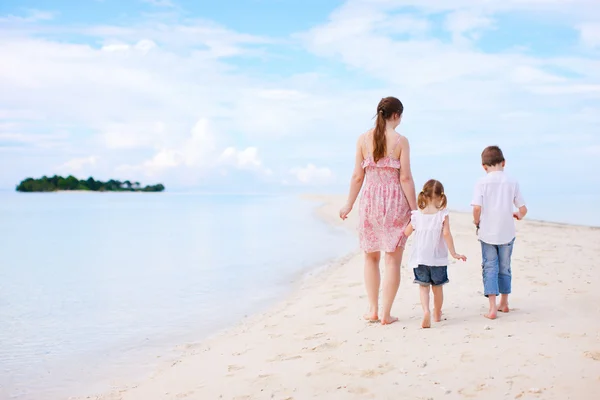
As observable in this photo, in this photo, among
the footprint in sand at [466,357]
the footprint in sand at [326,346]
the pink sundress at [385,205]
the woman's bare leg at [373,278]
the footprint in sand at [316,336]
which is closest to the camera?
the footprint in sand at [466,357]

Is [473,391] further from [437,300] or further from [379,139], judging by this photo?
[379,139]

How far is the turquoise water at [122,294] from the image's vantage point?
19.6 ft

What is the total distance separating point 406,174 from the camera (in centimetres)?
522

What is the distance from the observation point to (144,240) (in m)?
18.8

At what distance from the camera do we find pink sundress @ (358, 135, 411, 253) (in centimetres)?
532

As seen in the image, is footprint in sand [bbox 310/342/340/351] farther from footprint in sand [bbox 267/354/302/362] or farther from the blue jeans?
the blue jeans

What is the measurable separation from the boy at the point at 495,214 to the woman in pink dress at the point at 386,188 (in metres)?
0.71

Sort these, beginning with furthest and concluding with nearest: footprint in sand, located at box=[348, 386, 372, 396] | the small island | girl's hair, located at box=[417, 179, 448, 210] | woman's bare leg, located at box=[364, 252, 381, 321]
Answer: the small island, woman's bare leg, located at box=[364, 252, 381, 321], girl's hair, located at box=[417, 179, 448, 210], footprint in sand, located at box=[348, 386, 372, 396]

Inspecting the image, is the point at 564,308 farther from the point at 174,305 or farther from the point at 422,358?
the point at 174,305

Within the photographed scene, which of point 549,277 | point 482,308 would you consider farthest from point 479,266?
point 482,308

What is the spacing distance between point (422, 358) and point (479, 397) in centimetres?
78

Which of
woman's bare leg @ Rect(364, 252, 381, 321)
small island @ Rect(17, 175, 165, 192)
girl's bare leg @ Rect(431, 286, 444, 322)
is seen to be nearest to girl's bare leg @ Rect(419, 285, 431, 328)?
girl's bare leg @ Rect(431, 286, 444, 322)

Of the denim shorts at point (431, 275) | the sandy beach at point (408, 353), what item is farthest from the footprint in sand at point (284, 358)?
the denim shorts at point (431, 275)

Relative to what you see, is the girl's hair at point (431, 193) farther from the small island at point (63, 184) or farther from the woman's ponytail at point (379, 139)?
the small island at point (63, 184)
